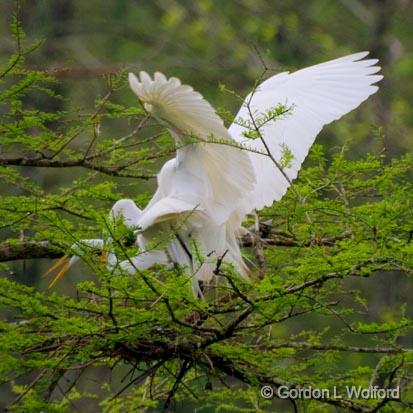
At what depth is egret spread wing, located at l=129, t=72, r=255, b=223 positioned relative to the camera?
347 cm

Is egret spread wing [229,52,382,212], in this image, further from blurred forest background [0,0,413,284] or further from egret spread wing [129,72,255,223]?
blurred forest background [0,0,413,284]

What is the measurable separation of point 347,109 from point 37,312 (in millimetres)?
1565

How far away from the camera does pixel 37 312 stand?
3477mm

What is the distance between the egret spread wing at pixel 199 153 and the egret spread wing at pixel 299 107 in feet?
0.49

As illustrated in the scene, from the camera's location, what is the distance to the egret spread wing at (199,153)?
3.47m

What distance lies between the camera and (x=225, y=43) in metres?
10.3

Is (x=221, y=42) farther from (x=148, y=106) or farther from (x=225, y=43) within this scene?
(x=148, y=106)

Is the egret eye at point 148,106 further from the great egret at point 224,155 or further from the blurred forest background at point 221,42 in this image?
the blurred forest background at point 221,42

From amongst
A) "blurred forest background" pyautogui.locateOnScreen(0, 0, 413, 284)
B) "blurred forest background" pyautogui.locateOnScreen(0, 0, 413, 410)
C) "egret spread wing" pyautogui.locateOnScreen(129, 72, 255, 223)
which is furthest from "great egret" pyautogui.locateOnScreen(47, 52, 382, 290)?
"blurred forest background" pyautogui.locateOnScreen(0, 0, 413, 284)

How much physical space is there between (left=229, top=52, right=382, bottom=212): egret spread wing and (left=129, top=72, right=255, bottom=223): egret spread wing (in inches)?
5.9

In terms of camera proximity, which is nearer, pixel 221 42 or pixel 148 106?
pixel 148 106

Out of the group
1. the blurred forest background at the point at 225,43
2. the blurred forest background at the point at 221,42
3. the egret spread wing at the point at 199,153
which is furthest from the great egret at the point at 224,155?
the blurred forest background at the point at 221,42

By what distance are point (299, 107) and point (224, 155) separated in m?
0.68

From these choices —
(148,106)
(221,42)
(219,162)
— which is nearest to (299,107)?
(219,162)
